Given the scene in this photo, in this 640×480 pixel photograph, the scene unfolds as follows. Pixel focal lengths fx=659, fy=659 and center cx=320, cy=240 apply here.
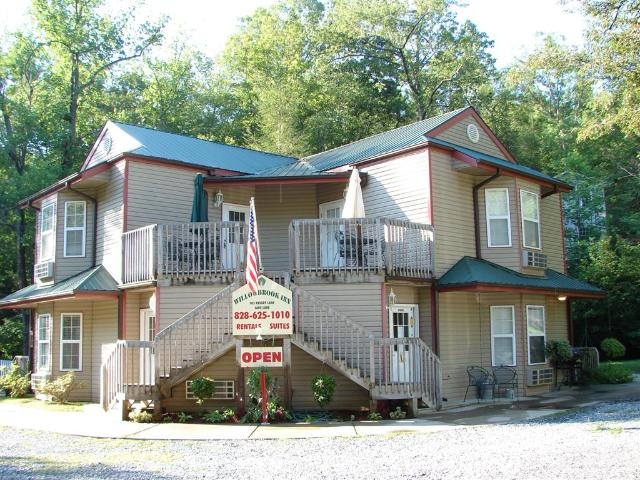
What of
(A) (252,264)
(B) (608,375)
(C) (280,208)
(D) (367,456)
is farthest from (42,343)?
(B) (608,375)

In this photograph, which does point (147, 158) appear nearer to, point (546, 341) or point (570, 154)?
point (546, 341)

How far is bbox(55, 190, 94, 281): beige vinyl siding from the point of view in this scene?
1788cm

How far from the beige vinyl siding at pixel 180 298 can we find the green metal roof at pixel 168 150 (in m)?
4.40

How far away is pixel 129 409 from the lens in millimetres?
13141

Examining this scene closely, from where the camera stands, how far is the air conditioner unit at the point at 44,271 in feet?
59.0

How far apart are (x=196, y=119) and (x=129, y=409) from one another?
26433 millimetres

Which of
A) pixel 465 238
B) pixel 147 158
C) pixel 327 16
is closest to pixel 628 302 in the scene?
pixel 465 238

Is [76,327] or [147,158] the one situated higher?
[147,158]

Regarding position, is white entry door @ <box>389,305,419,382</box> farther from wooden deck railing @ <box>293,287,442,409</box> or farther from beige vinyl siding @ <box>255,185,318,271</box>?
beige vinyl siding @ <box>255,185,318,271</box>

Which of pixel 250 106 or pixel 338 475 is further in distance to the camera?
pixel 250 106

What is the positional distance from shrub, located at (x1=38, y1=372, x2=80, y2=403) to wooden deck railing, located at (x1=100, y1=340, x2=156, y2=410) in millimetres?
3566

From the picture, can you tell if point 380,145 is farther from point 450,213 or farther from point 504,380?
point 504,380

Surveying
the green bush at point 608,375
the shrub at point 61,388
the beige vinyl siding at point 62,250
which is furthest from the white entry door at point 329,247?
the green bush at point 608,375

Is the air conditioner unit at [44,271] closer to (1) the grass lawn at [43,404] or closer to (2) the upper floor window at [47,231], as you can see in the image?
(2) the upper floor window at [47,231]
